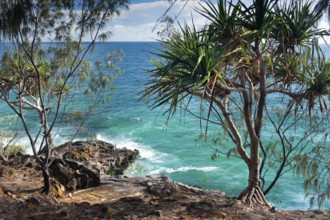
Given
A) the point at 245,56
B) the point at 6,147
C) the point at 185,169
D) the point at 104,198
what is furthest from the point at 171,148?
the point at 245,56

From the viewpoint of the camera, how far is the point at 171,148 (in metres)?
24.2

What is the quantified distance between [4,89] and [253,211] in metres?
8.31

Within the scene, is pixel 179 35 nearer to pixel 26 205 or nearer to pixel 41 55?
pixel 26 205

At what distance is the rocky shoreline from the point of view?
5996 millimetres

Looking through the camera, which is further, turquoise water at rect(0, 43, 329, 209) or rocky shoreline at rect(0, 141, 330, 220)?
turquoise water at rect(0, 43, 329, 209)

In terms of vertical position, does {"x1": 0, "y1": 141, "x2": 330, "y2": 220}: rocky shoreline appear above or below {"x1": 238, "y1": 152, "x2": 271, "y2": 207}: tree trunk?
below

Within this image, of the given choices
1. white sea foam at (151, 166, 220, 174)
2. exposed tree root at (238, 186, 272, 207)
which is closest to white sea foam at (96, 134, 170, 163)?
white sea foam at (151, 166, 220, 174)

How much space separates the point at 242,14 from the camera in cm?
618

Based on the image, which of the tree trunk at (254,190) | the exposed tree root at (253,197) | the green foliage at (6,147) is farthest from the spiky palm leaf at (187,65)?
the green foliage at (6,147)

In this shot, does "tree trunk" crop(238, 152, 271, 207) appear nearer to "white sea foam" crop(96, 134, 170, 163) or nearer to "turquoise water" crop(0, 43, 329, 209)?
"turquoise water" crop(0, 43, 329, 209)

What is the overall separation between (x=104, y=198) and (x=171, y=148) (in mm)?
15355

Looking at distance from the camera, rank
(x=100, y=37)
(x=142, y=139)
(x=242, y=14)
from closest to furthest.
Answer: (x=242, y=14) < (x=100, y=37) < (x=142, y=139)

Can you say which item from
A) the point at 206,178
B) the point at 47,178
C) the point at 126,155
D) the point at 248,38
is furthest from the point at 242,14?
the point at 126,155

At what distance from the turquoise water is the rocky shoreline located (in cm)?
295
